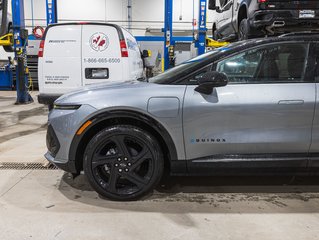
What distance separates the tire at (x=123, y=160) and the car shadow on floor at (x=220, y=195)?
14cm

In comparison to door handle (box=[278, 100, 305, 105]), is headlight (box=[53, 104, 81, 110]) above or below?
below

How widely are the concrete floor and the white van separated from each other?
2514 millimetres

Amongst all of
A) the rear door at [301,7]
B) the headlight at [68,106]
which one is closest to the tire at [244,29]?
the rear door at [301,7]

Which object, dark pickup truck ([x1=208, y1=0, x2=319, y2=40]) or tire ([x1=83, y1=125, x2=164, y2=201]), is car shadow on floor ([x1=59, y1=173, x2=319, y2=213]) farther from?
dark pickup truck ([x1=208, y1=0, x2=319, y2=40])

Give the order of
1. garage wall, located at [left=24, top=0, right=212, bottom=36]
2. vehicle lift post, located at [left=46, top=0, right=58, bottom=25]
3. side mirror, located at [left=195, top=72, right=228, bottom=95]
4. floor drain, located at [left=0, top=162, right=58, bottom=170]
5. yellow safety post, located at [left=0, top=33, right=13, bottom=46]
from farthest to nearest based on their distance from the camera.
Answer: garage wall, located at [left=24, top=0, right=212, bottom=36] < yellow safety post, located at [left=0, top=33, right=13, bottom=46] < vehicle lift post, located at [left=46, top=0, right=58, bottom=25] < floor drain, located at [left=0, top=162, right=58, bottom=170] < side mirror, located at [left=195, top=72, right=228, bottom=95]

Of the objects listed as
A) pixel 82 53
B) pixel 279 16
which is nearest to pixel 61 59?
Result: pixel 82 53

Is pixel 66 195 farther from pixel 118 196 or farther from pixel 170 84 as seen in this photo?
pixel 170 84

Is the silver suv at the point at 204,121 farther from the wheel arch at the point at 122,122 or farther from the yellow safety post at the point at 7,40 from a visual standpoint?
the yellow safety post at the point at 7,40

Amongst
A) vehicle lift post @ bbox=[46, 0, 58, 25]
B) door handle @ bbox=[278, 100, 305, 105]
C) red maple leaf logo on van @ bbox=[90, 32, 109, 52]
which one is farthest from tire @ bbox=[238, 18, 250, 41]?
vehicle lift post @ bbox=[46, 0, 58, 25]

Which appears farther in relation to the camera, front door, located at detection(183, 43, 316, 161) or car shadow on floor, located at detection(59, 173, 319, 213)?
car shadow on floor, located at detection(59, 173, 319, 213)

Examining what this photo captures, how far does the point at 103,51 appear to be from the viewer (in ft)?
22.0

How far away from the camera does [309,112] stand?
3457mm

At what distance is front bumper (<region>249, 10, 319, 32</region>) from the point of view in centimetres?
587

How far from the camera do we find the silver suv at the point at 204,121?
3.46m
